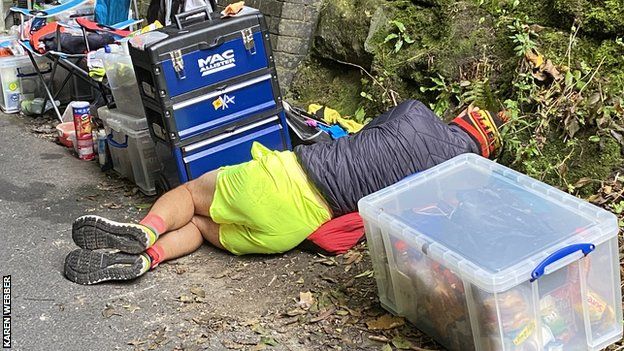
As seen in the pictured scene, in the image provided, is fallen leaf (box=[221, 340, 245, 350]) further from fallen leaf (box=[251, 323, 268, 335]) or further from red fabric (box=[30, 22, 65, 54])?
red fabric (box=[30, 22, 65, 54])

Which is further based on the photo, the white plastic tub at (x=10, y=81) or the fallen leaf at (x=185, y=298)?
the white plastic tub at (x=10, y=81)

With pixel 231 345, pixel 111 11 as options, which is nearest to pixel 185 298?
pixel 231 345

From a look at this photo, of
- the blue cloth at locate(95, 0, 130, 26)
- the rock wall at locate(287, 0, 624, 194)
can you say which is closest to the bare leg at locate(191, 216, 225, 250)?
the rock wall at locate(287, 0, 624, 194)

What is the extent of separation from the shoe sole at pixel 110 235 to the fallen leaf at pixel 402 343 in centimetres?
137

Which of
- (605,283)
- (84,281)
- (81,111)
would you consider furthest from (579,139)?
(81,111)

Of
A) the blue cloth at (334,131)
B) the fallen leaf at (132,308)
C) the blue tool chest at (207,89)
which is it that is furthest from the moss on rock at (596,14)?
the fallen leaf at (132,308)

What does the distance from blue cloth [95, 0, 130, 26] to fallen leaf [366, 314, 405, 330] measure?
471cm

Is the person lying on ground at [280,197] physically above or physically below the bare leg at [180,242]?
above

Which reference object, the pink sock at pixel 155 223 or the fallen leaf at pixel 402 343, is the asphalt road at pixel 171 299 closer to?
the fallen leaf at pixel 402 343

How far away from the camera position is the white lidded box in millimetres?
3197

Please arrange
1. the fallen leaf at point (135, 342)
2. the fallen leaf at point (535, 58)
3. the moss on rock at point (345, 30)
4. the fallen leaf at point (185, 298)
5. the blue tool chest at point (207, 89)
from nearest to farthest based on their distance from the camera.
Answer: the fallen leaf at point (135, 342) < the fallen leaf at point (185, 298) < the blue tool chest at point (207, 89) < the fallen leaf at point (535, 58) < the moss on rock at point (345, 30)

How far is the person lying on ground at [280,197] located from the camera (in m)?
4.18

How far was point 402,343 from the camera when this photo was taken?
3633mm

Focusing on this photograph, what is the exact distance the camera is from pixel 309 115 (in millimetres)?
5457
